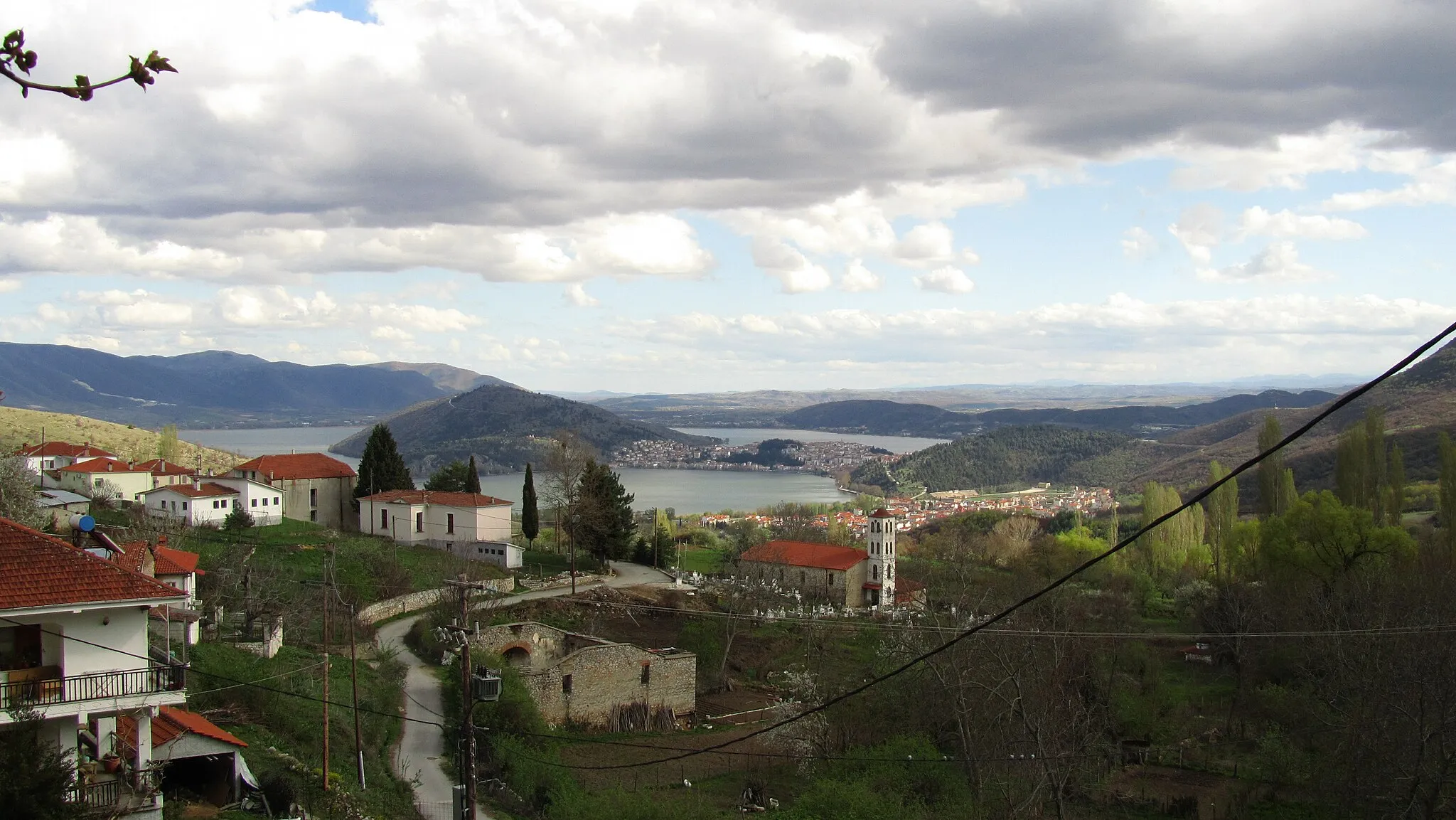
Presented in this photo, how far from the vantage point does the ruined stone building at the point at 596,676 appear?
95.8ft

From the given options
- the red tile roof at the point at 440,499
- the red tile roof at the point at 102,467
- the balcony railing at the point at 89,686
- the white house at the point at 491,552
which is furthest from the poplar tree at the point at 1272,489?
the red tile roof at the point at 102,467

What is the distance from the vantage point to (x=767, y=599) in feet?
143

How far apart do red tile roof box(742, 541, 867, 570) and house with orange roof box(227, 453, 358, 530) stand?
18547 mm

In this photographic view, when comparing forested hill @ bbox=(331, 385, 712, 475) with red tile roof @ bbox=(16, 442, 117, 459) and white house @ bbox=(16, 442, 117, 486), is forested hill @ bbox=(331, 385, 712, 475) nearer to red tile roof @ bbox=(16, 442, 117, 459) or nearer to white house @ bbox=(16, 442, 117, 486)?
red tile roof @ bbox=(16, 442, 117, 459)

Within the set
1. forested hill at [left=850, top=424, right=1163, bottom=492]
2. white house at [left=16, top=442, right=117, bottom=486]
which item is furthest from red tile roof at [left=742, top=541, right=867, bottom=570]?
forested hill at [left=850, top=424, right=1163, bottom=492]

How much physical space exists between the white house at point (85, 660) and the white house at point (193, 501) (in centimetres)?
3024

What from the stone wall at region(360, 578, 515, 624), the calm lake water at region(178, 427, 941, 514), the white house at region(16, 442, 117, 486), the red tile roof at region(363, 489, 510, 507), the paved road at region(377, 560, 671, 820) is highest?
the white house at region(16, 442, 117, 486)

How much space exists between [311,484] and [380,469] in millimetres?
2985

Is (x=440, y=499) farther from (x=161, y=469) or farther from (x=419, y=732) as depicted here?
(x=419, y=732)

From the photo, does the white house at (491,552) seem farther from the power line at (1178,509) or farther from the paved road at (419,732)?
the power line at (1178,509)

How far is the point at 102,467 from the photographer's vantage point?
4484 cm

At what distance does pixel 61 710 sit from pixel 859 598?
4109cm

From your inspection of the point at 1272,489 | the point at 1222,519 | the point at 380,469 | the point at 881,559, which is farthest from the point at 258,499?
the point at 1222,519

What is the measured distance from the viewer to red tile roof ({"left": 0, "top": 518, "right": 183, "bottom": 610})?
11133mm
